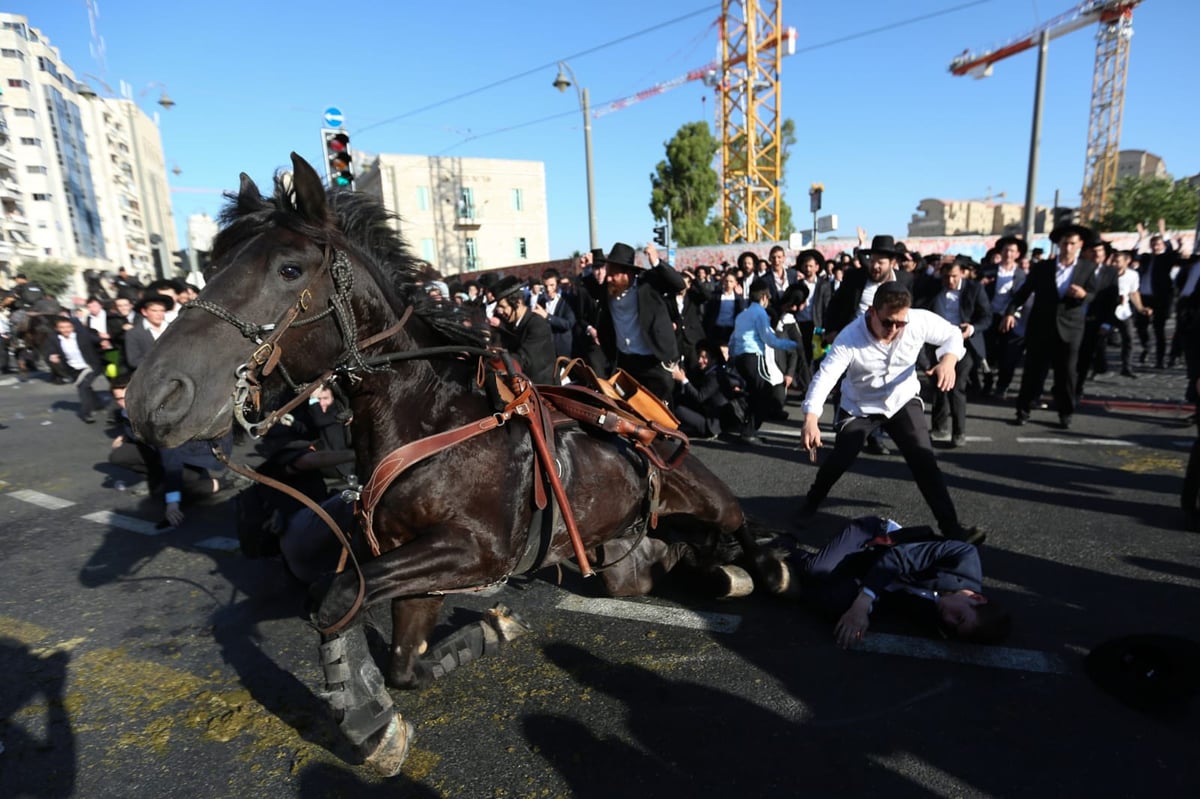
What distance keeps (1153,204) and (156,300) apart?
4988 centimetres

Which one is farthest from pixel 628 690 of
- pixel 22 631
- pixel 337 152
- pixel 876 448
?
pixel 337 152

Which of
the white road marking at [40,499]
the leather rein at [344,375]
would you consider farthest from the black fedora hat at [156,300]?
the leather rein at [344,375]

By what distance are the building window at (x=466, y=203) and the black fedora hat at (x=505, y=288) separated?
42.6 m

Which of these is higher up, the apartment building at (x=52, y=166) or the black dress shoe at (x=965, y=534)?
the apartment building at (x=52, y=166)

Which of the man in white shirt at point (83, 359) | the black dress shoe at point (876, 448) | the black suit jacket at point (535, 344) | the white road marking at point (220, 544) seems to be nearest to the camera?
the white road marking at point (220, 544)

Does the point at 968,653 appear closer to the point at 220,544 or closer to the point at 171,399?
the point at 171,399

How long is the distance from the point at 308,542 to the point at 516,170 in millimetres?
49828

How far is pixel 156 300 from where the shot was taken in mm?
6059

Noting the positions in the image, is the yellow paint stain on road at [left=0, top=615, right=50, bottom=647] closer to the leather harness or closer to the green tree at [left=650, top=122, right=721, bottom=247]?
the leather harness

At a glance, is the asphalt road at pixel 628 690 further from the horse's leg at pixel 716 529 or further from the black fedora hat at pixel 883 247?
the black fedora hat at pixel 883 247

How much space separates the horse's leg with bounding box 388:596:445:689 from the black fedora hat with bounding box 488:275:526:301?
12.5 feet

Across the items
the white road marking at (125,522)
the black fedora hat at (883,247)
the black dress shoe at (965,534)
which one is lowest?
the white road marking at (125,522)

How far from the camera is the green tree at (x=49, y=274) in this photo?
38844 millimetres

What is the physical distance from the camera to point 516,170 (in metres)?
49.2
